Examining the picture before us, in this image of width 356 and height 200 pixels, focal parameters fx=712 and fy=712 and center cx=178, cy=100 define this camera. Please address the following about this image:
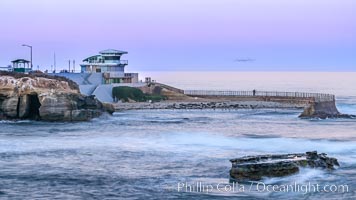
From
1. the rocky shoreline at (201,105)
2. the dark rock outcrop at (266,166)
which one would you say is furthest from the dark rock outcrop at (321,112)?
the dark rock outcrop at (266,166)

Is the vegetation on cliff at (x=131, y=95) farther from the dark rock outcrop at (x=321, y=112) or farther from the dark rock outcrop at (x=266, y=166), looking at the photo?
the dark rock outcrop at (x=266, y=166)

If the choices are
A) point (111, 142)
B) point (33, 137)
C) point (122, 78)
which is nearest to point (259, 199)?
point (111, 142)

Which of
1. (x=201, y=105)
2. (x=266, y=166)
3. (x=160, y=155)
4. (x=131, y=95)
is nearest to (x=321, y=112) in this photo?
(x=201, y=105)

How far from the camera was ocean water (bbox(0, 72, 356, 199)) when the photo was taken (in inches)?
1251

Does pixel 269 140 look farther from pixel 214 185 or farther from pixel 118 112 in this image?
pixel 118 112

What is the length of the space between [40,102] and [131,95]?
36.6 metres

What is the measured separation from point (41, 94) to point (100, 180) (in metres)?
39.5

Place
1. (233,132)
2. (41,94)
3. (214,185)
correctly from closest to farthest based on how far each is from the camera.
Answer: (214,185), (233,132), (41,94)

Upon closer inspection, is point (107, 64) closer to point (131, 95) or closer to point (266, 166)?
point (131, 95)

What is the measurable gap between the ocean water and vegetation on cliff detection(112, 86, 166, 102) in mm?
27307

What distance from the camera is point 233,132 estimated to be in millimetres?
62125

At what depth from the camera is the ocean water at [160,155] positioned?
3177 cm

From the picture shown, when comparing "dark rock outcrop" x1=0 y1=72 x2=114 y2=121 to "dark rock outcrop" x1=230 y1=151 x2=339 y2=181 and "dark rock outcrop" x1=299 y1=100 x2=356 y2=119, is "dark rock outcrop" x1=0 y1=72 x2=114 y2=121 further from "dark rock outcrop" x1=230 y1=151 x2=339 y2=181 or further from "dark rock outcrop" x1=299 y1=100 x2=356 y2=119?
"dark rock outcrop" x1=230 y1=151 x2=339 y2=181

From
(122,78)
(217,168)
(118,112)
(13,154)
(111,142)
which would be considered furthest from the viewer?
(122,78)
